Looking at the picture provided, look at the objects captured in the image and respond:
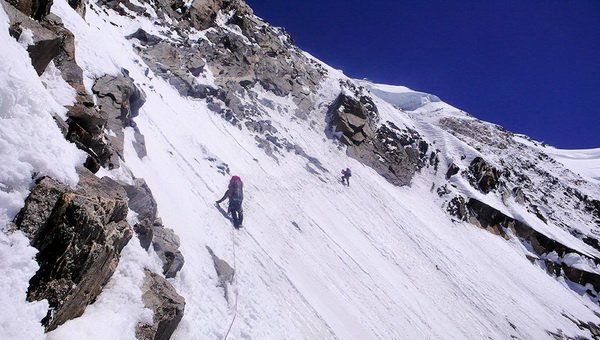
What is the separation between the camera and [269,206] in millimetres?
16828

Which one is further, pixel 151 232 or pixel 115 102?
pixel 115 102

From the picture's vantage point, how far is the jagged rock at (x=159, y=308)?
233 inches

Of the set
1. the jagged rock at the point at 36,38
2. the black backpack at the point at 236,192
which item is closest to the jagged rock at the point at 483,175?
the black backpack at the point at 236,192

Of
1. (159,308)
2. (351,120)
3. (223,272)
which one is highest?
(351,120)

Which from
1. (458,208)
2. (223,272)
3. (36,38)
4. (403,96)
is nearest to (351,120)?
(458,208)

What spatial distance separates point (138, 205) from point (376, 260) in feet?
41.9

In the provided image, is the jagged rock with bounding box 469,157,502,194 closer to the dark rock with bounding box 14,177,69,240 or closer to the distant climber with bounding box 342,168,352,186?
the distant climber with bounding box 342,168,352,186

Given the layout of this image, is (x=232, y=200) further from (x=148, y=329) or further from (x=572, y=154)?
(x=572, y=154)

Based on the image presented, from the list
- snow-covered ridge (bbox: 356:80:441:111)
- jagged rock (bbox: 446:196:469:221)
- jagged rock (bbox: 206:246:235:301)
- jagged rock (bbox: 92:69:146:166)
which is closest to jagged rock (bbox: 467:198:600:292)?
jagged rock (bbox: 446:196:469:221)

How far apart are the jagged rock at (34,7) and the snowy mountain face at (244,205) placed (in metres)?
0.05

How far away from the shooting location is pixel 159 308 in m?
6.32

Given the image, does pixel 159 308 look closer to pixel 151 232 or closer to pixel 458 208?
pixel 151 232

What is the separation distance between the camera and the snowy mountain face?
Result: 4.89 m

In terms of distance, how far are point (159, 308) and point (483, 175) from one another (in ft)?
123
